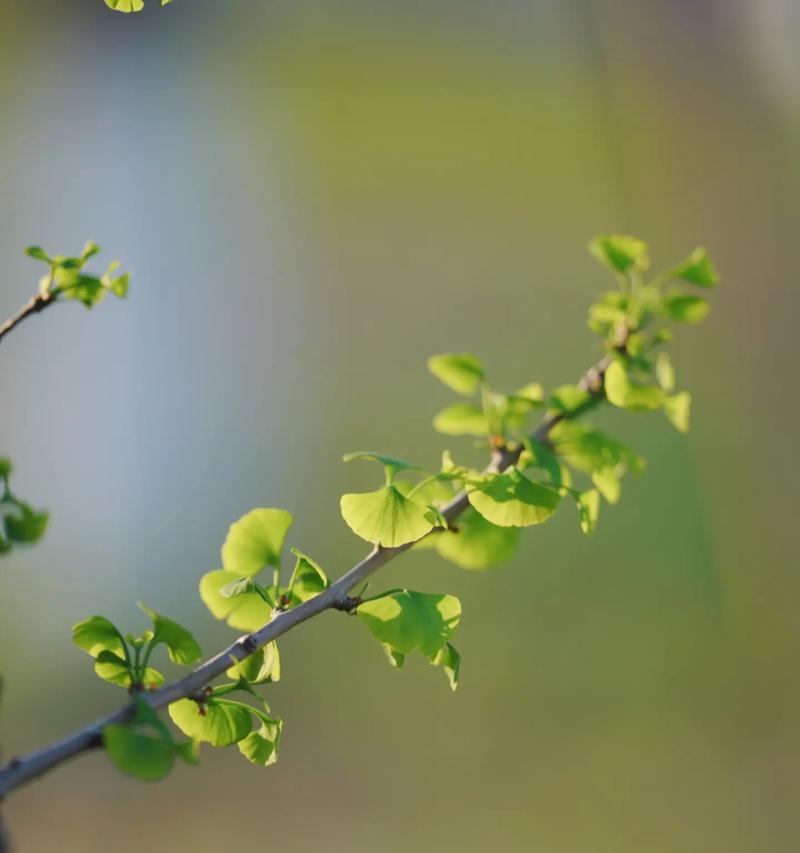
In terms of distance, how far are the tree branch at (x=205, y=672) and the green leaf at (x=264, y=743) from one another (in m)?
0.02

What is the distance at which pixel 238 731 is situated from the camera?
24 centimetres

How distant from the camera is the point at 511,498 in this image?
269mm

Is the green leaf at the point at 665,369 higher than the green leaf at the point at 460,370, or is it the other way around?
the green leaf at the point at 460,370

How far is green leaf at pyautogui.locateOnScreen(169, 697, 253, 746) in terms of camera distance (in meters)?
0.24

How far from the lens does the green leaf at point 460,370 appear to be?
376 mm

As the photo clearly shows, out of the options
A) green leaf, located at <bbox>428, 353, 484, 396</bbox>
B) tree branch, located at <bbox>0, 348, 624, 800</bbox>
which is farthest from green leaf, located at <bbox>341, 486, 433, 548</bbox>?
green leaf, located at <bbox>428, 353, 484, 396</bbox>

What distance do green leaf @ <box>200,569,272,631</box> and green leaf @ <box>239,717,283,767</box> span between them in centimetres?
4

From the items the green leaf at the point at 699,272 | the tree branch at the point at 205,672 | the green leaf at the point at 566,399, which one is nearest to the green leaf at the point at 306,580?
the tree branch at the point at 205,672

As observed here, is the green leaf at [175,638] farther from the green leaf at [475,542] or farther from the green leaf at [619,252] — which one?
the green leaf at [619,252]

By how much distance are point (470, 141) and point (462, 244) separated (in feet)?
0.90

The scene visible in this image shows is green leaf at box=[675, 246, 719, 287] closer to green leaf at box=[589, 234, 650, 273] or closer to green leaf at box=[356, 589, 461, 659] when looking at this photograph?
green leaf at box=[589, 234, 650, 273]

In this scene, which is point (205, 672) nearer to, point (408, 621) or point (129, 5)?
point (408, 621)

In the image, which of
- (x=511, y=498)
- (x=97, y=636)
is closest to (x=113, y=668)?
(x=97, y=636)

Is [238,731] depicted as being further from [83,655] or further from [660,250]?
[660,250]
